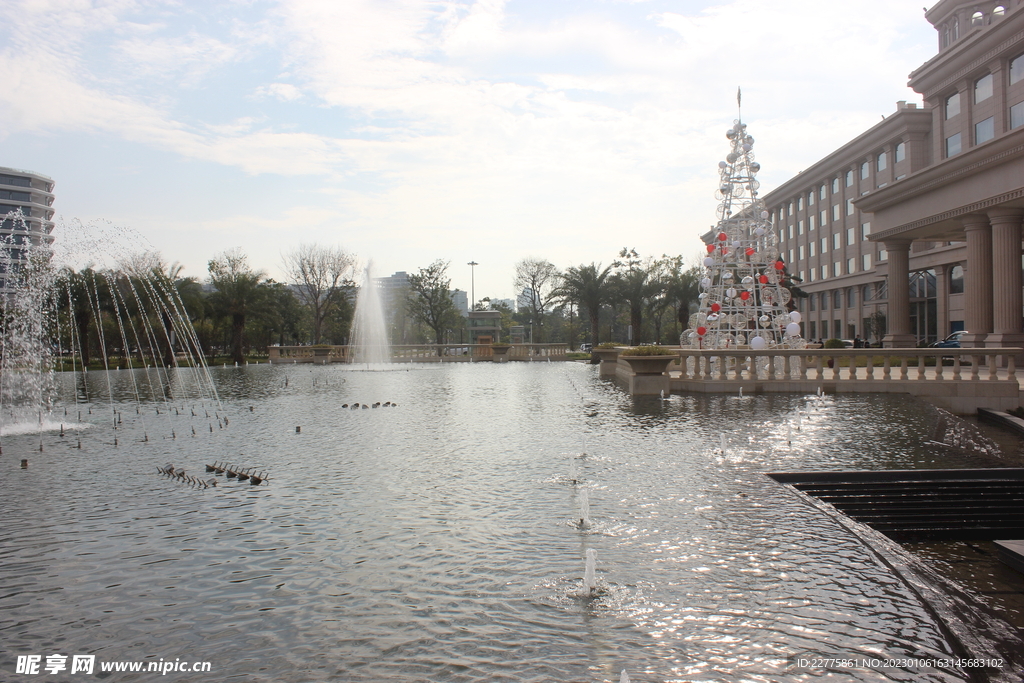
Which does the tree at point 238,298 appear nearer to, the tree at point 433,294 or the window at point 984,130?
the tree at point 433,294

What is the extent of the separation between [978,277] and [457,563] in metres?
26.4

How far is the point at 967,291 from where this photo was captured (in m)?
24.7

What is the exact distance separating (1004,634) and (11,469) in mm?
13679

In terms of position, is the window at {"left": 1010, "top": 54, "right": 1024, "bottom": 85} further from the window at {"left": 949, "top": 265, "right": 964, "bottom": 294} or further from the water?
the water

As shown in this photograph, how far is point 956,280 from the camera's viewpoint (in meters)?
49.9

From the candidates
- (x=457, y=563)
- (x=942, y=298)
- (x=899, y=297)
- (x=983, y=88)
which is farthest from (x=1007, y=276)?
(x=942, y=298)

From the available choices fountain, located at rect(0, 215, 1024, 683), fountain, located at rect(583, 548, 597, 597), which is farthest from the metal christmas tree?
fountain, located at rect(583, 548, 597, 597)

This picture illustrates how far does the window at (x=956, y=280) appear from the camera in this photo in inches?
1940

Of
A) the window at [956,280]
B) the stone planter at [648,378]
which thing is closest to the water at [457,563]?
the stone planter at [648,378]

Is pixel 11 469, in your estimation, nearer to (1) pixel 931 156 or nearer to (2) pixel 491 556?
(2) pixel 491 556

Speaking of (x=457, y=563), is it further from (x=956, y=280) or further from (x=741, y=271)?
(x=956, y=280)

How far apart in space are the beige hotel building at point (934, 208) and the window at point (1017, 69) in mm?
86

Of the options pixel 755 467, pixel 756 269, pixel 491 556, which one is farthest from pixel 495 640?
pixel 756 269

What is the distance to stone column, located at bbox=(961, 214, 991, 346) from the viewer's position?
24.0 m
